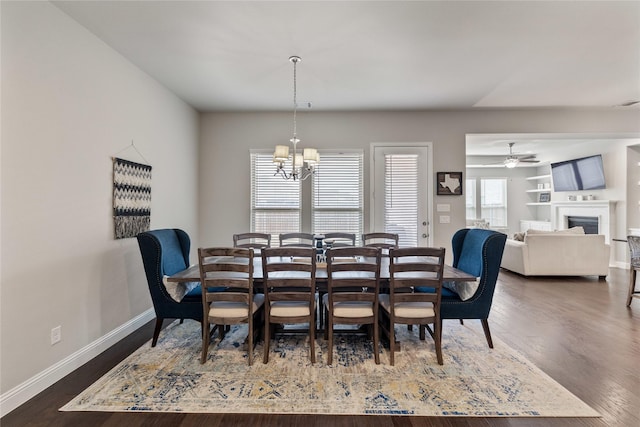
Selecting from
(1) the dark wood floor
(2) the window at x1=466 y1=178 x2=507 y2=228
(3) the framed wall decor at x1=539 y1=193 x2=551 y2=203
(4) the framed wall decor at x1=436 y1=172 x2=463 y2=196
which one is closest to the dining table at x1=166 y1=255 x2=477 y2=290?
(1) the dark wood floor

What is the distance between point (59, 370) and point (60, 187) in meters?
1.41

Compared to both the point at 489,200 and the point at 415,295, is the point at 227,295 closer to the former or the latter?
the point at 415,295

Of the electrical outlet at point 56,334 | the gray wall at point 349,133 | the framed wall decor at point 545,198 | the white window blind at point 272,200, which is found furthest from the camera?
the framed wall decor at point 545,198

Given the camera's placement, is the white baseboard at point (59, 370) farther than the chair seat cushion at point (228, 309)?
No

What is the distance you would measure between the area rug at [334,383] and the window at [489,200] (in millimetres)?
7377

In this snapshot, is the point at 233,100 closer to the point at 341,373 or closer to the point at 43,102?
the point at 43,102

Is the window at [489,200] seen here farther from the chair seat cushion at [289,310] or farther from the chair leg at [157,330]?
the chair leg at [157,330]

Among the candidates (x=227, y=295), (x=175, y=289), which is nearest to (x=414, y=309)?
(x=227, y=295)

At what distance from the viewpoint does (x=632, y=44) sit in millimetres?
2812

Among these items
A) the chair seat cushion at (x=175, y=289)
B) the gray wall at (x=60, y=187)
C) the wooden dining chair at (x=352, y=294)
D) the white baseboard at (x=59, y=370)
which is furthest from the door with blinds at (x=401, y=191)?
the white baseboard at (x=59, y=370)

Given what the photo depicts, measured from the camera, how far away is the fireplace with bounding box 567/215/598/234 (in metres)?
6.95

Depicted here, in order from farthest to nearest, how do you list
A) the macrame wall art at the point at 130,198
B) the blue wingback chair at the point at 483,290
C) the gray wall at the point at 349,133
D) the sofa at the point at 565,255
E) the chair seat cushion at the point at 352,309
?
1. the sofa at the point at 565,255
2. the gray wall at the point at 349,133
3. the macrame wall art at the point at 130,198
4. the blue wingback chair at the point at 483,290
5. the chair seat cushion at the point at 352,309

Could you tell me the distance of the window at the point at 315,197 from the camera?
4.86m

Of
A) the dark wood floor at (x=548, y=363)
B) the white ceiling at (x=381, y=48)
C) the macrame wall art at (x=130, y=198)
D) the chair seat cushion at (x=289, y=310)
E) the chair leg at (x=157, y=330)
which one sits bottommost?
the dark wood floor at (x=548, y=363)
